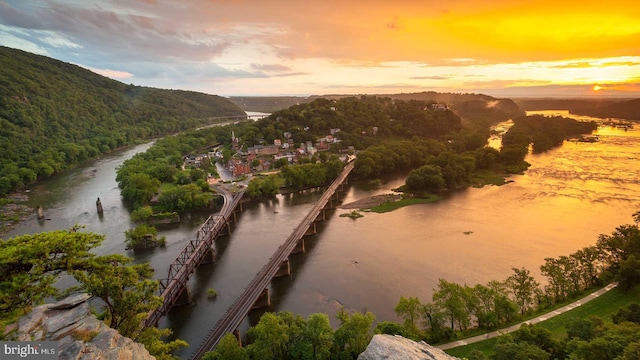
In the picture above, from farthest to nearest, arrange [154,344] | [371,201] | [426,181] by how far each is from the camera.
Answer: [426,181] → [371,201] → [154,344]

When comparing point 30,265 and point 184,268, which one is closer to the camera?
point 30,265

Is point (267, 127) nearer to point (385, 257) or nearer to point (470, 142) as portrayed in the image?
point (470, 142)

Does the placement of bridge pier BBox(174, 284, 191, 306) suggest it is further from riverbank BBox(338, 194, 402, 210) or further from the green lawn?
the green lawn

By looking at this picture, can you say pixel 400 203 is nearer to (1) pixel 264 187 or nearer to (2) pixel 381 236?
(2) pixel 381 236

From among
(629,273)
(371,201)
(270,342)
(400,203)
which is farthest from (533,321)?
(371,201)

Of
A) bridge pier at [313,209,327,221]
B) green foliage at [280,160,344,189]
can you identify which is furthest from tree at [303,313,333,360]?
green foliage at [280,160,344,189]

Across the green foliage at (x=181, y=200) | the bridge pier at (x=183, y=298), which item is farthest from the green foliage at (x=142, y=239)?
the bridge pier at (x=183, y=298)
